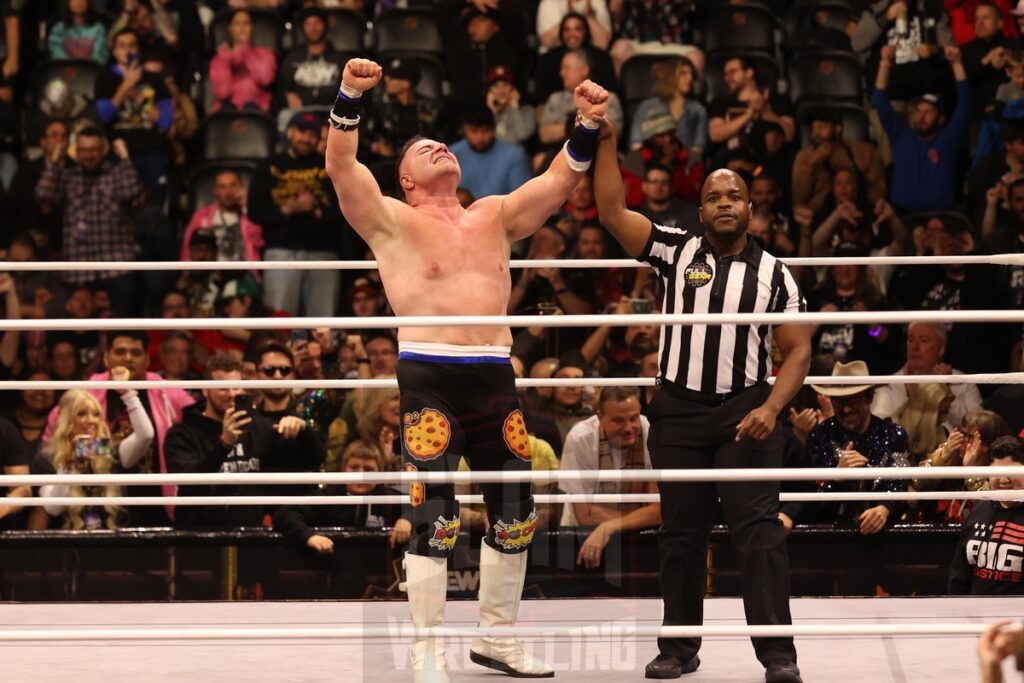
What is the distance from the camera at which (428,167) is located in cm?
383

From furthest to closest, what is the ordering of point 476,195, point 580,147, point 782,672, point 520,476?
1. point 476,195
2. point 580,147
3. point 782,672
4. point 520,476

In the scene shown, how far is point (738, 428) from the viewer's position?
367 cm

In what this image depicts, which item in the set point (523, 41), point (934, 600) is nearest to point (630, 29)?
point (523, 41)

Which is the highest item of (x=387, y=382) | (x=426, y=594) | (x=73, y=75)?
(x=73, y=75)

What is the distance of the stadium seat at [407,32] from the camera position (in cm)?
842

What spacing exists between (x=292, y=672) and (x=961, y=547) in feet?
7.43

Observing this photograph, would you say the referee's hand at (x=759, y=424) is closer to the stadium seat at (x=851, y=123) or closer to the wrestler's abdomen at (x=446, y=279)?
the wrestler's abdomen at (x=446, y=279)

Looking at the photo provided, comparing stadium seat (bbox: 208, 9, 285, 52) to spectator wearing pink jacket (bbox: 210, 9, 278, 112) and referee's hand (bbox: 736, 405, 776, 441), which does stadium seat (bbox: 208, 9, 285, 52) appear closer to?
spectator wearing pink jacket (bbox: 210, 9, 278, 112)

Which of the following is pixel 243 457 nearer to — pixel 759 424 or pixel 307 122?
pixel 307 122

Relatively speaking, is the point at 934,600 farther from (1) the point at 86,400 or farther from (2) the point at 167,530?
(1) the point at 86,400

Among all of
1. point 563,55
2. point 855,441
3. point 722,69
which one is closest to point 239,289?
point 563,55

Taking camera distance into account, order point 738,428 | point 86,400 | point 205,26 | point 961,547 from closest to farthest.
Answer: point 738,428
point 961,547
point 86,400
point 205,26

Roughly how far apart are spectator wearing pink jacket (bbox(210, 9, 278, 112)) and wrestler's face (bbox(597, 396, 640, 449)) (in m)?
3.69

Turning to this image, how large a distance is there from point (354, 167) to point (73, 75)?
203 inches
